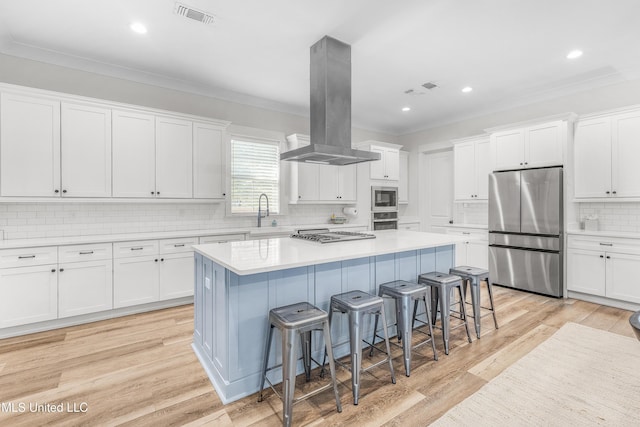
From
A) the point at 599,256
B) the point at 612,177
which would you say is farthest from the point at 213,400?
the point at 612,177

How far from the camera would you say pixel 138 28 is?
298 cm

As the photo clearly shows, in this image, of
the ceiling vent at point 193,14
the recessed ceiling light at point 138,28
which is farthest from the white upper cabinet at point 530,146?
the recessed ceiling light at point 138,28

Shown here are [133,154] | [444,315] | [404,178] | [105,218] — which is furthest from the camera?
[404,178]

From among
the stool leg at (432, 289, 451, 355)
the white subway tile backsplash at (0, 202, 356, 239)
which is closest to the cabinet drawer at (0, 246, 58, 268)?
the white subway tile backsplash at (0, 202, 356, 239)

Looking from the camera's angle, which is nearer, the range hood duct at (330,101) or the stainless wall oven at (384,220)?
the range hood duct at (330,101)

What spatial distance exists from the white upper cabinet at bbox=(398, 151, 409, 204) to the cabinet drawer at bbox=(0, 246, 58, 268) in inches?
224

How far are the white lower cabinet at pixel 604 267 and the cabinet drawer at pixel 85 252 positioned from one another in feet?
18.8

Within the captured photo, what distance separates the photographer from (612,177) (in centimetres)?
395

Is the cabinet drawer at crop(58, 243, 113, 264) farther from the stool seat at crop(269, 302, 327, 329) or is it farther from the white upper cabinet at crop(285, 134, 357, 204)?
the white upper cabinet at crop(285, 134, 357, 204)

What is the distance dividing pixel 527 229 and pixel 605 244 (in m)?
0.83

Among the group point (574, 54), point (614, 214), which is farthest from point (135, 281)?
point (614, 214)

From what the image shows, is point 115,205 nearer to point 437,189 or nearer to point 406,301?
point 406,301

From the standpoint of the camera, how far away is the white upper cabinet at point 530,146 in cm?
425

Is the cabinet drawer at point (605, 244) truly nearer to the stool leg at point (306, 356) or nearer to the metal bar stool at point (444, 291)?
the metal bar stool at point (444, 291)
